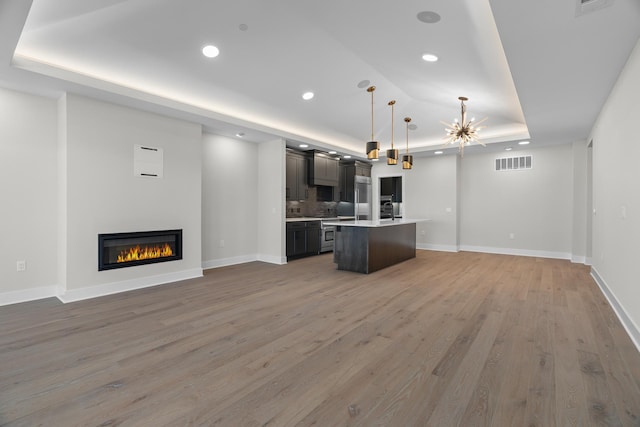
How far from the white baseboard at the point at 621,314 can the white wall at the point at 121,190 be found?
5308mm

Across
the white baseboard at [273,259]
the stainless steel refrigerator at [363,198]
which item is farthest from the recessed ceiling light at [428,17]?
the stainless steel refrigerator at [363,198]

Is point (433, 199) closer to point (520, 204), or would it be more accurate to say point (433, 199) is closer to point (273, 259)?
point (520, 204)

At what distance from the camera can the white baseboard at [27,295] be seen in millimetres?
3709

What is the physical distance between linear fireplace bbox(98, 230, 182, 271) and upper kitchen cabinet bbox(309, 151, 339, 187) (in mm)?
3477

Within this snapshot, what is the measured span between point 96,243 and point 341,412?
12.7 feet

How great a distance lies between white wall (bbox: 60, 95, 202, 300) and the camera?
12.8 ft

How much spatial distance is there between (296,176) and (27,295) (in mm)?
4866

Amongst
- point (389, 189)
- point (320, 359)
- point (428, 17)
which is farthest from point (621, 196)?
point (389, 189)

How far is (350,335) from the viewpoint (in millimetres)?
2834

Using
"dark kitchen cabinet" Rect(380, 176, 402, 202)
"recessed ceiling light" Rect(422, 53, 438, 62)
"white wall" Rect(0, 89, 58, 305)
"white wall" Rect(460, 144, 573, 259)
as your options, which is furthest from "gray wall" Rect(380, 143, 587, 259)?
"white wall" Rect(0, 89, 58, 305)

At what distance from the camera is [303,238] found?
6.91m

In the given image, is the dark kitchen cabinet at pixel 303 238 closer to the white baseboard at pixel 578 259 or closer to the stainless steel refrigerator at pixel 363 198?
the stainless steel refrigerator at pixel 363 198

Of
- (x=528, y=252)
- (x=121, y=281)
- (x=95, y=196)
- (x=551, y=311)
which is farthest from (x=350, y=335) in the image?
(x=528, y=252)

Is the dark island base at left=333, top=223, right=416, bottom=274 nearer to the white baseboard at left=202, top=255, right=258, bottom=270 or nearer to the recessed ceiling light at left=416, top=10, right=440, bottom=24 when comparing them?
the white baseboard at left=202, top=255, right=258, bottom=270
